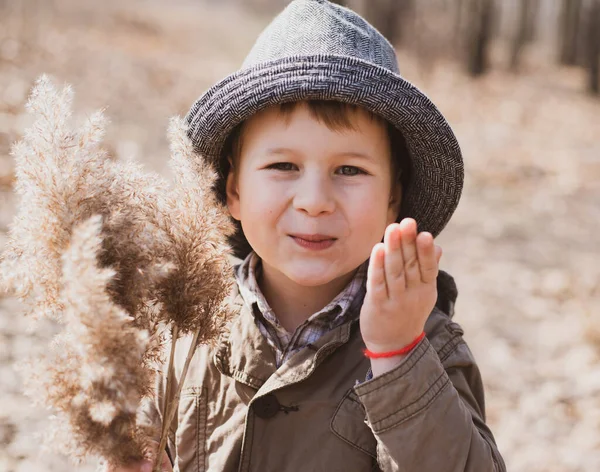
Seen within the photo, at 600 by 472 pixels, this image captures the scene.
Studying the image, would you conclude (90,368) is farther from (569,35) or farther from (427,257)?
(569,35)

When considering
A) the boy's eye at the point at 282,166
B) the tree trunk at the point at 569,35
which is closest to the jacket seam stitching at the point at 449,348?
the boy's eye at the point at 282,166

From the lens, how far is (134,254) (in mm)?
1367

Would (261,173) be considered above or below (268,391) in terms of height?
above

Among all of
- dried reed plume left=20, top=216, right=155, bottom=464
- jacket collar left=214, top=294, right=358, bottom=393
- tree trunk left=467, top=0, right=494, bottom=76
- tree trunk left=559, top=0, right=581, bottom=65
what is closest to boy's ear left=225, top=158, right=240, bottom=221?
jacket collar left=214, top=294, right=358, bottom=393

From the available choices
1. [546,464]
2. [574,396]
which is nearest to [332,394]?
[546,464]

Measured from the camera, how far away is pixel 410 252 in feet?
5.02

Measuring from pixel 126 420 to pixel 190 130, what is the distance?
1137 mm

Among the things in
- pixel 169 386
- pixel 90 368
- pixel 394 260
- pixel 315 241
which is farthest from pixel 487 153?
pixel 90 368

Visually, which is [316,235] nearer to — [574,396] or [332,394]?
[332,394]

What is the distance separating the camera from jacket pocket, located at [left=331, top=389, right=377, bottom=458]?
191cm

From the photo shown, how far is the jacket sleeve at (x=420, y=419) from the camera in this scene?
5.38 feet

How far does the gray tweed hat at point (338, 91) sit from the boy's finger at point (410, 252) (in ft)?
1.83

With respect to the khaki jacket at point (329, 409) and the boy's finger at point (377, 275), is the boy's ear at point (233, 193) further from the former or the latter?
the boy's finger at point (377, 275)

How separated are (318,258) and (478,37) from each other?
18452 mm
